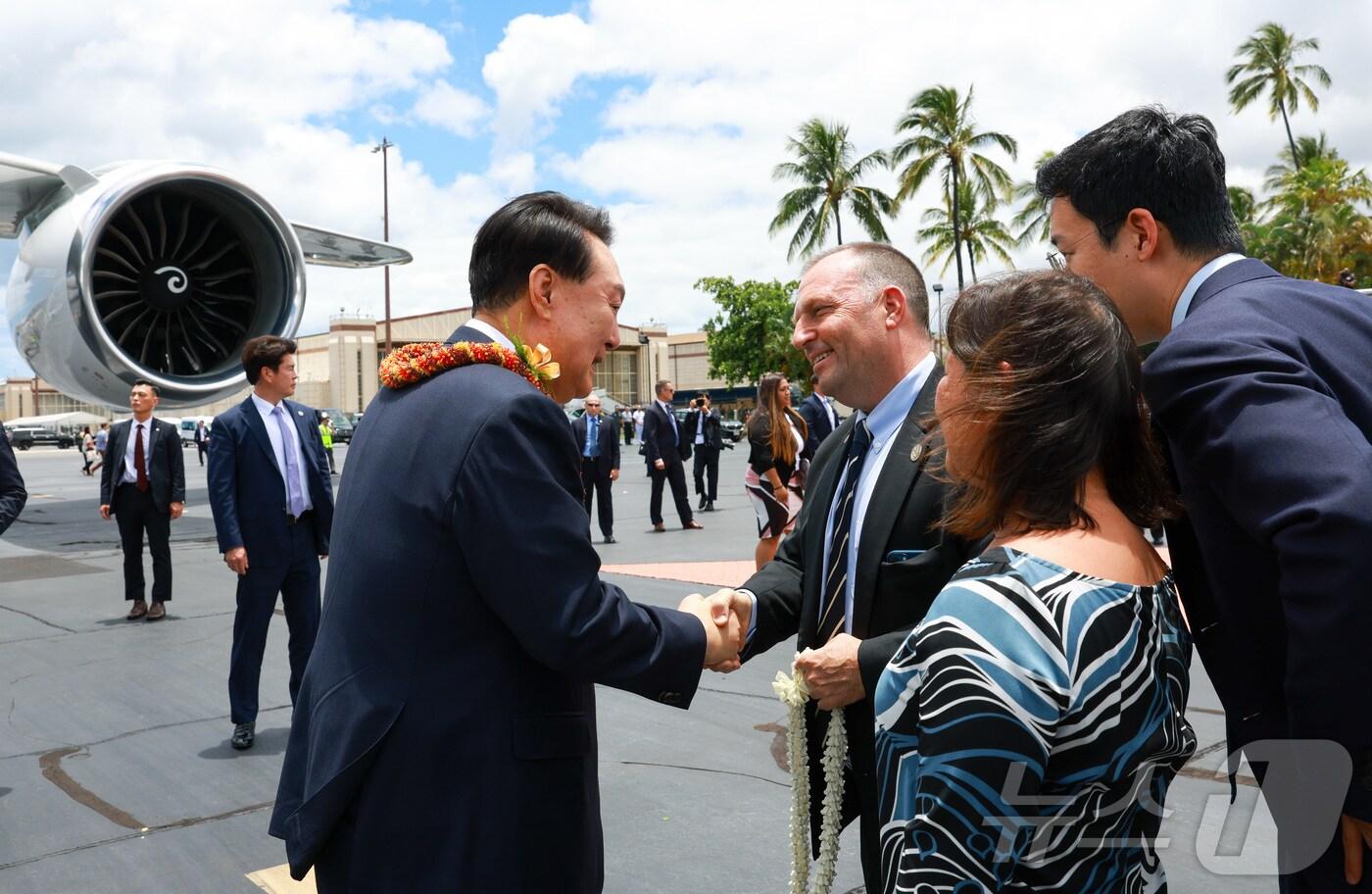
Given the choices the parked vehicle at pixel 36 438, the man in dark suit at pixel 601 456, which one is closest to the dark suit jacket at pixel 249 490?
the man in dark suit at pixel 601 456

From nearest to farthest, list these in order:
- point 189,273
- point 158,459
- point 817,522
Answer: point 817,522
point 158,459
point 189,273

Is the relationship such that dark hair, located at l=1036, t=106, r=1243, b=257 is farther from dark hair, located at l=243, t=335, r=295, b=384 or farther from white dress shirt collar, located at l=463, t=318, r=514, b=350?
dark hair, located at l=243, t=335, r=295, b=384

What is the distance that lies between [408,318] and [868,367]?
72536 millimetres

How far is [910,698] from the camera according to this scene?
1.37 m

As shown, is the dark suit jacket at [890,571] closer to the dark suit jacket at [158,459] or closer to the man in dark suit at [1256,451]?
the man in dark suit at [1256,451]

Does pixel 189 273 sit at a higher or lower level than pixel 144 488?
higher

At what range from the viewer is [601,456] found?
12.7 m

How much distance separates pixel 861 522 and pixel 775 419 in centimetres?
626

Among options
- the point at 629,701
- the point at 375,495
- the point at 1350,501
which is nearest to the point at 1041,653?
the point at 1350,501

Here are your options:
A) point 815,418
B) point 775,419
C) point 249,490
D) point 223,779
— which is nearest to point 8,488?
point 249,490

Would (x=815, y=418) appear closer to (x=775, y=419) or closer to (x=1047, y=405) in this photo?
(x=775, y=419)

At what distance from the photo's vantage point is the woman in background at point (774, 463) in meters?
8.40

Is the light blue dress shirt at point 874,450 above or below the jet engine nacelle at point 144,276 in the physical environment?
below

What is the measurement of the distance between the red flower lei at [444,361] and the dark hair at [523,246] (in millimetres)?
161
